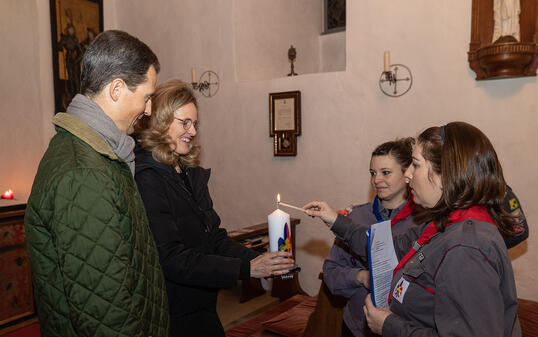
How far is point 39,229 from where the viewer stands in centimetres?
108

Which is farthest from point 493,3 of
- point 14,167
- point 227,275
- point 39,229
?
point 14,167

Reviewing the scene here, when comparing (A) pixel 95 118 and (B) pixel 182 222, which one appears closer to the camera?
(A) pixel 95 118

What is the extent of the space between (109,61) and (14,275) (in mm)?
3454

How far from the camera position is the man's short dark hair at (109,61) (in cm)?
121

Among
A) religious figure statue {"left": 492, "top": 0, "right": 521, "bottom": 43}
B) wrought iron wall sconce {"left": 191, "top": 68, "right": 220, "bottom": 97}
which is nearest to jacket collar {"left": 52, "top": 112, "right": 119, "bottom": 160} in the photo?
religious figure statue {"left": 492, "top": 0, "right": 521, "bottom": 43}

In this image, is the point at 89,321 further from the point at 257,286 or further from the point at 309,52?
the point at 309,52

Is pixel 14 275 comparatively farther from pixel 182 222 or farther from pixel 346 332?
pixel 346 332

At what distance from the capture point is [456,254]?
110 centimetres

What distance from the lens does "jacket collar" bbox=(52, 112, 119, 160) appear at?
113cm

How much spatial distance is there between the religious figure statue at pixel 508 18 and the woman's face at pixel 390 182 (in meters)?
1.77

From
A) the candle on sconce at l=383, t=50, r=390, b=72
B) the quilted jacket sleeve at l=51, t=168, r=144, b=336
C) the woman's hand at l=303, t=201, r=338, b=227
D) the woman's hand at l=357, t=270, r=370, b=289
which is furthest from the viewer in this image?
the candle on sconce at l=383, t=50, r=390, b=72

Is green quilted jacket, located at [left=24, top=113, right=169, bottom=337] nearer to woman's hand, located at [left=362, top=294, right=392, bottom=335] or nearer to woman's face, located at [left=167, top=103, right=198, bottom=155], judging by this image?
woman's face, located at [left=167, top=103, right=198, bottom=155]

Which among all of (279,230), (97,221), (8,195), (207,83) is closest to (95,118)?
(97,221)

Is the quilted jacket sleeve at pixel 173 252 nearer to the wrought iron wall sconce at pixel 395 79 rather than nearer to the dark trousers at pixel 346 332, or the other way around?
the dark trousers at pixel 346 332
